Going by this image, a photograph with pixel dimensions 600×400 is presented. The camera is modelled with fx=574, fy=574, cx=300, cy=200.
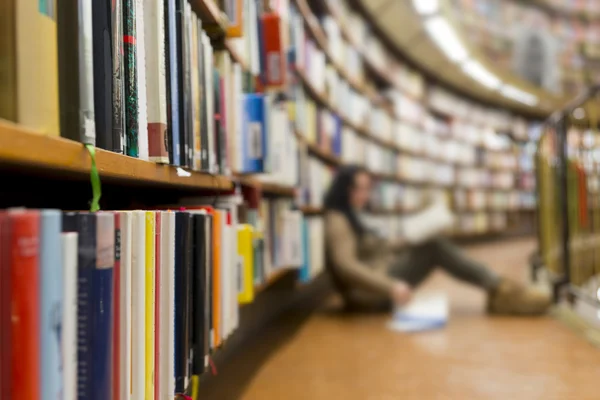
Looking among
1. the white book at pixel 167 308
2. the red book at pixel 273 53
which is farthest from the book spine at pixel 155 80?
the red book at pixel 273 53

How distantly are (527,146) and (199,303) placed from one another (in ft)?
25.0

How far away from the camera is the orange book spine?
3.51 feet

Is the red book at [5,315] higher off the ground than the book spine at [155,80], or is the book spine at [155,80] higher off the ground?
the book spine at [155,80]

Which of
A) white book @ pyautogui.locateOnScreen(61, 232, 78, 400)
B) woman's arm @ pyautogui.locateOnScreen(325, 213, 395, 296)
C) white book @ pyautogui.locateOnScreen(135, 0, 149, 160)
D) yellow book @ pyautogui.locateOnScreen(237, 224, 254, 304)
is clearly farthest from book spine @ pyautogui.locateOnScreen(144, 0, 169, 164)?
woman's arm @ pyautogui.locateOnScreen(325, 213, 395, 296)

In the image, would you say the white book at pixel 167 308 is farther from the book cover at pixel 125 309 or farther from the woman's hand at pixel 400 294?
the woman's hand at pixel 400 294

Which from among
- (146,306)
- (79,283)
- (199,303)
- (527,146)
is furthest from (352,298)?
(527,146)

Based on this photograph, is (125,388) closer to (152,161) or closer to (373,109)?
(152,161)

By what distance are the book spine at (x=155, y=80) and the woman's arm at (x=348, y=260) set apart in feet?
5.90

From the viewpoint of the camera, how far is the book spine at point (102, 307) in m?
0.58

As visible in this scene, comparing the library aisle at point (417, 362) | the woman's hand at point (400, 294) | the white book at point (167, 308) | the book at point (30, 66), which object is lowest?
the library aisle at point (417, 362)

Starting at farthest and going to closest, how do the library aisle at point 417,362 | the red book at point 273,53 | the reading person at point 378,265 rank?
the reading person at point 378,265 → the red book at point 273,53 → the library aisle at point 417,362

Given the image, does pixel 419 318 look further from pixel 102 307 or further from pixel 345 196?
pixel 102 307

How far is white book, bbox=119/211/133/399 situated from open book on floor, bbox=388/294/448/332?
181cm

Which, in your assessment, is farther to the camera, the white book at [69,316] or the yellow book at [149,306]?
the yellow book at [149,306]
